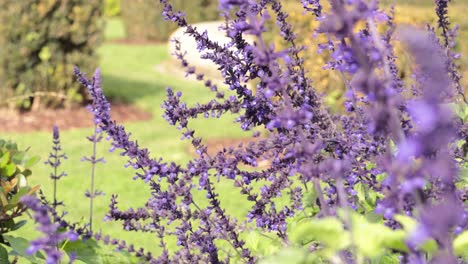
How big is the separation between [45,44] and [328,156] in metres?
9.76

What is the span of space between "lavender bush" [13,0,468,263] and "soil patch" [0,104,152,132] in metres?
8.55

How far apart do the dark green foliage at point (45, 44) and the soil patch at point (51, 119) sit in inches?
7.7

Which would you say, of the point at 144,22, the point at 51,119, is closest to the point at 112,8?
→ the point at 144,22

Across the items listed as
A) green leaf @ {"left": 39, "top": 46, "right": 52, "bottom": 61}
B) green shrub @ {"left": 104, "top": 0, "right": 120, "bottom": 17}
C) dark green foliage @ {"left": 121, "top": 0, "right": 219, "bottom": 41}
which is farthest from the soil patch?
green shrub @ {"left": 104, "top": 0, "right": 120, "bottom": 17}

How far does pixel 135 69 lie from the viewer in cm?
1859

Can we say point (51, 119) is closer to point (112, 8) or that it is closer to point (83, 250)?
point (83, 250)

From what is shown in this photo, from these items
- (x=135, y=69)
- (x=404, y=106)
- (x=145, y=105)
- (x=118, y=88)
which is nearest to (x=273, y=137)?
(x=404, y=106)

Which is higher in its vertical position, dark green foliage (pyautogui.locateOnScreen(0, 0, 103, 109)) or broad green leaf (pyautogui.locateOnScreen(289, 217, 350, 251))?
dark green foliage (pyautogui.locateOnScreen(0, 0, 103, 109))

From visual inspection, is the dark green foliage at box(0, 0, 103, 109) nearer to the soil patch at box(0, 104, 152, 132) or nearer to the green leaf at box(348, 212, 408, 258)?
the soil patch at box(0, 104, 152, 132)

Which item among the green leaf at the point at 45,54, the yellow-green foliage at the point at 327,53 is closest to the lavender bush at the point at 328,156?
the yellow-green foliage at the point at 327,53

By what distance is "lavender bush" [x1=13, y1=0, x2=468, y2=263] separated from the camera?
1486mm

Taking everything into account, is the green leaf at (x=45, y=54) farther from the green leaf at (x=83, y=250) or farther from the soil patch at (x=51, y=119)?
the green leaf at (x=83, y=250)

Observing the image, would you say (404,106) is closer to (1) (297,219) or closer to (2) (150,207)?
(1) (297,219)

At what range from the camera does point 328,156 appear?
265 centimetres
